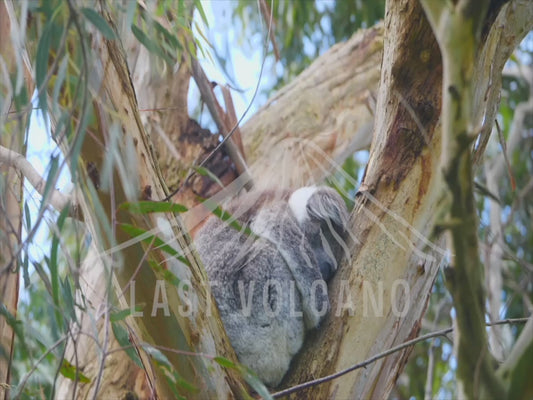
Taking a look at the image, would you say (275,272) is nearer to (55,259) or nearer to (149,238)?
(149,238)

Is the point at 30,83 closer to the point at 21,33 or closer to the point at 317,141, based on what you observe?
the point at 21,33

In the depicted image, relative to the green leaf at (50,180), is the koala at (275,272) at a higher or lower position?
lower

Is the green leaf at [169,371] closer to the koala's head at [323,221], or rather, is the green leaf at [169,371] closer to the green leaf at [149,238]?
the green leaf at [149,238]

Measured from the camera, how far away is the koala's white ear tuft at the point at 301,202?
7.59 feet

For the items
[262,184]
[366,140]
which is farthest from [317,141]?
[262,184]

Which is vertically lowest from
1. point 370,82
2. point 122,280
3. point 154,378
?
point 154,378

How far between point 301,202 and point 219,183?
0.70 metres

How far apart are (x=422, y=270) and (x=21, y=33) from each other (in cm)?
115

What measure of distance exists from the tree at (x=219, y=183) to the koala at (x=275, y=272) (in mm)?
125

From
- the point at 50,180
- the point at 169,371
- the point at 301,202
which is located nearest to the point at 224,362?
the point at 169,371

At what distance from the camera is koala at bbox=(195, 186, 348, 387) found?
2037 millimetres

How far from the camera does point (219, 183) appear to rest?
1.71 meters

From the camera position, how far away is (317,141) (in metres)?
3.53

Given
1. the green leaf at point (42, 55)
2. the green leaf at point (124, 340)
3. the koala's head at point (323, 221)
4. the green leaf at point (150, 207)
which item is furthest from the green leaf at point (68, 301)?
the koala's head at point (323, 221)
